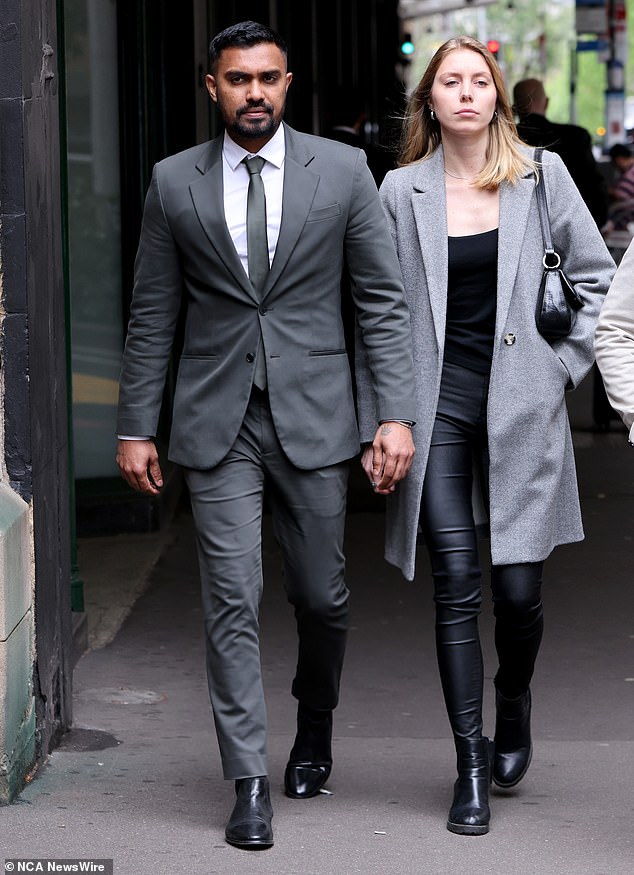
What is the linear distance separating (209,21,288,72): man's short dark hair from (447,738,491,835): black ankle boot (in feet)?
6.09

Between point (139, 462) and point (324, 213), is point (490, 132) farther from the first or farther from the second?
point (139, 462)

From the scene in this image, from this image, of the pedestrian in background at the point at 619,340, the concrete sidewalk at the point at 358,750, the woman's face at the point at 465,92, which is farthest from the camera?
the woman's face at the point at 465,92

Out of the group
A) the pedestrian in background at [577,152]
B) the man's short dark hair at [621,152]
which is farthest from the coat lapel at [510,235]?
the man's short dark hair at [621,152]

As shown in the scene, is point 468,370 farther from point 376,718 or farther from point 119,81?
point 119,81

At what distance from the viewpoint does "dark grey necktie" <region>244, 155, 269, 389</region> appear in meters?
4.36

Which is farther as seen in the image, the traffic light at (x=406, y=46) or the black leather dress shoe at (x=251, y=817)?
the traffic light at (x=406, y=46)

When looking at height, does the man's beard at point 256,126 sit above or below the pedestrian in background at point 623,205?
above

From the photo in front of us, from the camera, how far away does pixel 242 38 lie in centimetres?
430

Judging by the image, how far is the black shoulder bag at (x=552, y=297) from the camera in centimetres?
448

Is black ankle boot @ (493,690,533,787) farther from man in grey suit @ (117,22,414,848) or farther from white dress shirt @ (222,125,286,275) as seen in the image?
white dress shirt @ (222,125,286,275)

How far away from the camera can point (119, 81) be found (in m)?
8.61

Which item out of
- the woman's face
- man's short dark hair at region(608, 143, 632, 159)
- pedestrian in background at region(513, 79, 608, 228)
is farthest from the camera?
man's short dark hair at region(608, 143, 632, 159)

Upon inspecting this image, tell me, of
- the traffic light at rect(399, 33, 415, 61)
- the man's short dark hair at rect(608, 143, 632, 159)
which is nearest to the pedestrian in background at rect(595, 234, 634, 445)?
the man's short dark hair at rect(608, 143, 632, 159)

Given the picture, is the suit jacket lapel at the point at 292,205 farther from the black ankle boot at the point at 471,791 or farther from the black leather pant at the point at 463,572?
the black ankle boot at the point at 471,791
